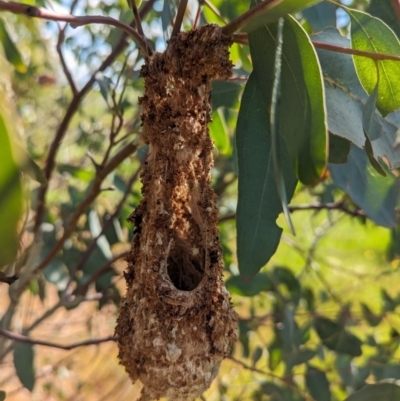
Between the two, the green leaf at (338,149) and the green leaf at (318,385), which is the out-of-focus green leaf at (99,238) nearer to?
the green leaf at (318,385)

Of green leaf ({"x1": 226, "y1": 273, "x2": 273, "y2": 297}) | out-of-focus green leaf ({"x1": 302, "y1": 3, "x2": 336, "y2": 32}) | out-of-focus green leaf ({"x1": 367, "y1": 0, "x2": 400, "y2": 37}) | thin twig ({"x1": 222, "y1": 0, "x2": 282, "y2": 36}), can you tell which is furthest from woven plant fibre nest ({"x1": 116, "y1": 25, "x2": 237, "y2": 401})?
green leaf ({"x1": 226, "y1": 273, "x2": 273, "y2": 297})

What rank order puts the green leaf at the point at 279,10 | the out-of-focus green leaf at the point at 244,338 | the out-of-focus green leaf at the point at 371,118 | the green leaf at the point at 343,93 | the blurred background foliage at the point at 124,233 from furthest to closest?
the out-of-focus green leaf at the point at 244,338 < the blurred background foliage at the point at 124,233 < the green leaf at the point at 343,93 < the out-of-focus green leaf at the point at 371,118 < the green leaf at the point at 279,10

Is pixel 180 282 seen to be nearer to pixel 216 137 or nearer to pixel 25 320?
pixel 216 137

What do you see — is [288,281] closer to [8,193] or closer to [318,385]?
[318,385]

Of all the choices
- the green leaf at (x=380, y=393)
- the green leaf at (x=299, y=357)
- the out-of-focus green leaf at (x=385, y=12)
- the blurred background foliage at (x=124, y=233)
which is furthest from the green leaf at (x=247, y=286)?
the out-of-focus green leaf at (x=385, y=12)

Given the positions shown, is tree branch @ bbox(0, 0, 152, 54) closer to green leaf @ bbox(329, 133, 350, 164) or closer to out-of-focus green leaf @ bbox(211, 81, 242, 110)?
green leaf @ bbox(329, 133, 350, 164)

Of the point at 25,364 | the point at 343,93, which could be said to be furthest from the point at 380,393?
the point at 25,364

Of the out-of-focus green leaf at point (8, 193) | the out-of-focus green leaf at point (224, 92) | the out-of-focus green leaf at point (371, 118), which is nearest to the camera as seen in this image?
the out-of-focus green leaf at point (8, 193)
